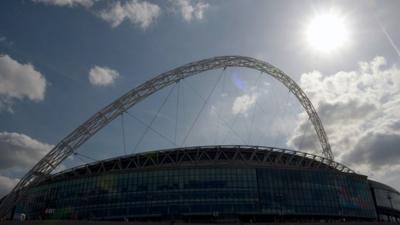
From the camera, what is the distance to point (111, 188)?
269 ft

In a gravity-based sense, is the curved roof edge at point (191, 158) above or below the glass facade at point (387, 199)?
above

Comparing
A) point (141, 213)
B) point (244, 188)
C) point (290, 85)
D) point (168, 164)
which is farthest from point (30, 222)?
point (290, 85)

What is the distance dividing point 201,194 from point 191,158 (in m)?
12.8

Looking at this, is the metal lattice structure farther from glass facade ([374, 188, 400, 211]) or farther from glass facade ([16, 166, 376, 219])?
glass facade ([374, 188, 400, 211])

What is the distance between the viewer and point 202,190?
258 ft

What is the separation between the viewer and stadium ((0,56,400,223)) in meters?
76.5

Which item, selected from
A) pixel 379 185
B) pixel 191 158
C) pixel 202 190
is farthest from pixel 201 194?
pixel 379 185

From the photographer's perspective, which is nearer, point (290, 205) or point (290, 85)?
point (290, 205)

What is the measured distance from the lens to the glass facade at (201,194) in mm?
77375

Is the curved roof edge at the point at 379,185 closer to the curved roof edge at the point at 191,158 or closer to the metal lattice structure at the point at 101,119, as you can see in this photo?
the curved roof edge at the point at 191,158

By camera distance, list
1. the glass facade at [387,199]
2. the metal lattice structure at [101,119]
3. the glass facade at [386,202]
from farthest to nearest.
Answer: the glass facade at [387,199] < the glass facade at [386,202] < the metal lattice structure at [101,119]

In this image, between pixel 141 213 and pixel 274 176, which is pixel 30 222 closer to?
pixel 141 213

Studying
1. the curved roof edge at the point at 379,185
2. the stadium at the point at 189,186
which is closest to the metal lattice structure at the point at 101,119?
the stadium at the point at 189,186

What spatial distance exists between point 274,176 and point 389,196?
4850 cm
